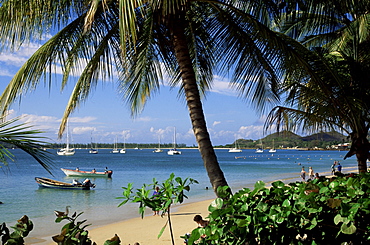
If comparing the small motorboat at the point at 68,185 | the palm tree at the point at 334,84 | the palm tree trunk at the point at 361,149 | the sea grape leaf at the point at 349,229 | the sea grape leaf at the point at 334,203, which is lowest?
the small motorboat at the point at 68,185

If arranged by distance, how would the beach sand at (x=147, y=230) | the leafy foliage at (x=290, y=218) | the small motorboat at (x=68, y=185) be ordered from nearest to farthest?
the leafy foliage at (x=290, y=218) → the beach sand at (x=147, y=230) → the small motorboat at (x=68, y=185)

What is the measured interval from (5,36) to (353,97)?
5750mm

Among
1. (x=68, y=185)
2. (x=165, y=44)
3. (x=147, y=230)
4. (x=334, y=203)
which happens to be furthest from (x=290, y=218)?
(x=68, y=185)

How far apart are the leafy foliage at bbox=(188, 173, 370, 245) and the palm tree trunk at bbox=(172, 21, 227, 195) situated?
2.15 metres

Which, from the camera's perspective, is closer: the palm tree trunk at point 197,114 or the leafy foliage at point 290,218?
the leafy foliage at point 290,218

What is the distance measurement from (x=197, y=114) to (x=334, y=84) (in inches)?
139

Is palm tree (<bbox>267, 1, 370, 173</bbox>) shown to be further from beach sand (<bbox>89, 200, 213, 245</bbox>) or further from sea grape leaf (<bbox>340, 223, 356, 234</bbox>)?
beach sand (<bbox>89, 200, 213, 245</bbox>)

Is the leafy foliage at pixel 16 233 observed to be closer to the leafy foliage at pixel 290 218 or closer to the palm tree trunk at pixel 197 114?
the leafy foliage at pixel 290 218

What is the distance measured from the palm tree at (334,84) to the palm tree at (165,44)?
1.96 feet

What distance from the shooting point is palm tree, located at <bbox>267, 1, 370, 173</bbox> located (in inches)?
223

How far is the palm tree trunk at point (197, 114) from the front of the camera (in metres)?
4.75

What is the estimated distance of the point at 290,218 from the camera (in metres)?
2.35

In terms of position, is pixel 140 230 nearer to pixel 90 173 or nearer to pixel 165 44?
pixel 165 44

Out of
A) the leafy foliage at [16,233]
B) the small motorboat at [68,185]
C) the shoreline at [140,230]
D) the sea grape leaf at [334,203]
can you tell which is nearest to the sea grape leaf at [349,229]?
the sea grape leaf at [334,203]
